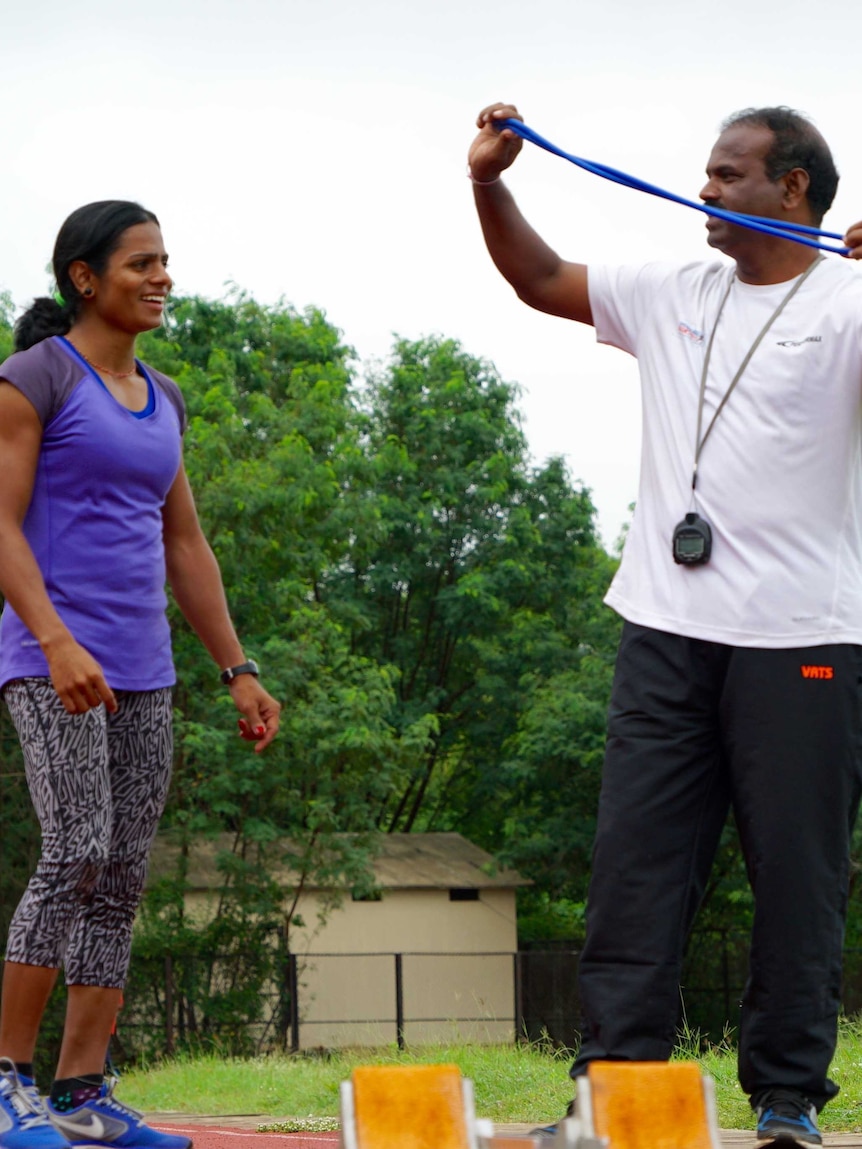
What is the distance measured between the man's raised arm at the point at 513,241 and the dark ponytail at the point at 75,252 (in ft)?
2.71

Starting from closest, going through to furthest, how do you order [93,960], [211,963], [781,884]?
[781,884]
[93,960]
[211,963]

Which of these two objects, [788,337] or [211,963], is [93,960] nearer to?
[788,337]

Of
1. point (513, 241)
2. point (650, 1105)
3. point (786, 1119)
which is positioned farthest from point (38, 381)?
point (786, 1119)

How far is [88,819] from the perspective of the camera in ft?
11.3

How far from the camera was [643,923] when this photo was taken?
3.37m

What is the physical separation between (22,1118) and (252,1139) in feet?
4.37

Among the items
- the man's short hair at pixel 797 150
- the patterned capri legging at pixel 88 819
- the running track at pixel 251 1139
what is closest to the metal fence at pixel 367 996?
the running track at pixel 251 1139

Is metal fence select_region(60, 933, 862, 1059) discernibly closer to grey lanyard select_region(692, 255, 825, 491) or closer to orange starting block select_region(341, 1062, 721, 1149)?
grey lanyard select_region(692, 255, 825, 491)

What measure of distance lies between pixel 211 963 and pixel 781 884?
22720 mm

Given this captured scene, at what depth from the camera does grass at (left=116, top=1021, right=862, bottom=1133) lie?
15.8 ft

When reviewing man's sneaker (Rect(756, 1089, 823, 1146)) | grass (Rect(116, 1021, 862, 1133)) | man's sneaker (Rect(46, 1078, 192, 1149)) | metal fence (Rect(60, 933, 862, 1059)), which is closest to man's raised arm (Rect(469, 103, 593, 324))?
man's sneaker (Rect(756, 1089, 823, 1146))

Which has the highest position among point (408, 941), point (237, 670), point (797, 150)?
point (797, 150)

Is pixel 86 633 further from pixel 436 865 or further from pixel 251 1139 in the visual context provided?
pixel 436 865

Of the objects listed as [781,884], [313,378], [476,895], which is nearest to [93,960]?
[781,884]
